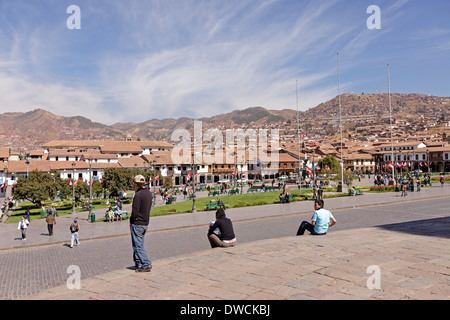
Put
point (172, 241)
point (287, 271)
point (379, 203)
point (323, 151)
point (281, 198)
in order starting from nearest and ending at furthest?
point (287, 271)
point (172, 241)
point (379, 203)
point (281, 198)
point (323, 151)

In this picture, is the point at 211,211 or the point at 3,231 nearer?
the point at 3,231

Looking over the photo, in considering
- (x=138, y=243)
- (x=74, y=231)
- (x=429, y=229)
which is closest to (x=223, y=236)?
(x=138, y=243)

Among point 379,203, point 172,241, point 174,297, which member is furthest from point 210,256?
point 379,203

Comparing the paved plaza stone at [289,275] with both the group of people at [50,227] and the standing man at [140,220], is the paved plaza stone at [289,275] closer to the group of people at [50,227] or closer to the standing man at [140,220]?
the standing man at [140,220]

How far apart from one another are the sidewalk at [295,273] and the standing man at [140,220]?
19cm

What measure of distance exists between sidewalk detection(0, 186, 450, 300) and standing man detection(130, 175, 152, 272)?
195 mm

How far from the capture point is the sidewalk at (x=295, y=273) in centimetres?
431

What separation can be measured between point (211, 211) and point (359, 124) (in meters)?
185

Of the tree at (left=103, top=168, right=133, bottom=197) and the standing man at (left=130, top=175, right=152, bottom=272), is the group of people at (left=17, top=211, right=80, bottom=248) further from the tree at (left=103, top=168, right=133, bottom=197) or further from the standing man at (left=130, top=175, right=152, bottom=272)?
the tree at (left=103, top=168, right=133, bottom=197)

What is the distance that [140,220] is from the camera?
17.6 ft

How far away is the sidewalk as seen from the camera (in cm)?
431

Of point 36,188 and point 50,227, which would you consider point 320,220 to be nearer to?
point 50,227

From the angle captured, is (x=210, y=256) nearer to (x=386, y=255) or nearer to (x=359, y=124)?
(x=386, y=255)

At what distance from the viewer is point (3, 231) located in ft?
62.6
